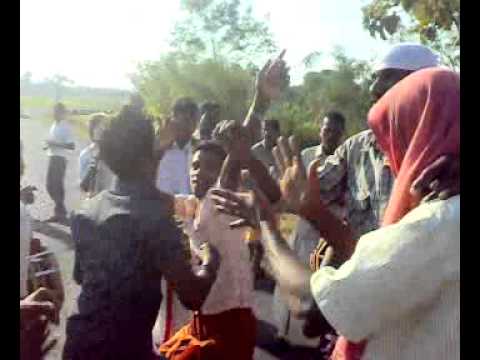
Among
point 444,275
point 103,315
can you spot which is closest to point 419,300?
point 444,275

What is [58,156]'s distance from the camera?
26.1 ft

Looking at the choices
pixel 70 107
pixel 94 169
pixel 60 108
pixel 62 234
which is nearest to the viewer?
pixel 94 169

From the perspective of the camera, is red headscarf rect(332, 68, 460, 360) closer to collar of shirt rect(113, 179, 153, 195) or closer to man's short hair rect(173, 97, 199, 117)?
collar of shirt rect(113, 179, 153, 195)

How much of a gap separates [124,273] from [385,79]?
3.43ft

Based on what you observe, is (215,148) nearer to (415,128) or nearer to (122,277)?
(122,277)

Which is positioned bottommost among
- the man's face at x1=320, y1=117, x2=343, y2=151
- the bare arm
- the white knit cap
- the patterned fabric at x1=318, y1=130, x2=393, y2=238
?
the bare arm

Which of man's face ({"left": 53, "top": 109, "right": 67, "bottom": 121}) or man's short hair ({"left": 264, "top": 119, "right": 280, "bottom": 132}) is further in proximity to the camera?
man's face ({"left": 53, "top": 109, "right": 67, "bottom": 121})

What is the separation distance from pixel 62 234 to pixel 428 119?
4.60 metres

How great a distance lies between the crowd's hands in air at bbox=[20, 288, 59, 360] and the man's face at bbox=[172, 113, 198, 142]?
7.23 ft

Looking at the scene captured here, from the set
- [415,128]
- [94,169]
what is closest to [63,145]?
[94,169]

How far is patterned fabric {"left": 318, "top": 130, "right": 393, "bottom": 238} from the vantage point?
2846 millimetres

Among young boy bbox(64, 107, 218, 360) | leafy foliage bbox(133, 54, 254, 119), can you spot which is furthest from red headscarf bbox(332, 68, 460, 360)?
leafy foliage bbox(133, 54, 254, 119)

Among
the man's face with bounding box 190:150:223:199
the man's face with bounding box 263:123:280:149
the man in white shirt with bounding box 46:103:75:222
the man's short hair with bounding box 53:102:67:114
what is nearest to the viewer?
the man's face with bounding box 190:150:223:199

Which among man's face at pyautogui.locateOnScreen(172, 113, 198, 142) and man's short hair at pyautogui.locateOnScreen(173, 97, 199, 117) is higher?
man's short hair at pyautogui.locateOnScreen(173, 97, 199, 117)
